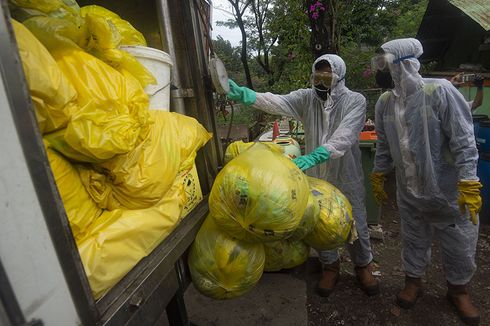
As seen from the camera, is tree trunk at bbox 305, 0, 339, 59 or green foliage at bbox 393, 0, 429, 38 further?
green foliage at bbox 393, 0, 429, 38

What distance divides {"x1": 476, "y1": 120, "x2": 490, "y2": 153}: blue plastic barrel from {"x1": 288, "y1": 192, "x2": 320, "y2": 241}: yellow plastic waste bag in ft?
10.1

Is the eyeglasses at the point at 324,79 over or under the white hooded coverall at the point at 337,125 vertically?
over

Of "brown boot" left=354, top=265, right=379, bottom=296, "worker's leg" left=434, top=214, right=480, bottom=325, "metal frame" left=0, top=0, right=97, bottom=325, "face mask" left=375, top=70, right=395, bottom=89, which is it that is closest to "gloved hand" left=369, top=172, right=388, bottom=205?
"worker's leg" left=434, top=214, right=480, bottom=325

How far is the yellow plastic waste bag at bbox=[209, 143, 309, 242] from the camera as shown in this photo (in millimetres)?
1279

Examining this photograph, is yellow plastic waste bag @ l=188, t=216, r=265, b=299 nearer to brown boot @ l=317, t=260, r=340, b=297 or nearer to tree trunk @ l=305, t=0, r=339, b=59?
brown boot @ l=317, t=260, r=340, b=297

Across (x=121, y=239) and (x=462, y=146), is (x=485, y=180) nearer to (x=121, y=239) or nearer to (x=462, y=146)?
(x=462, y=146)

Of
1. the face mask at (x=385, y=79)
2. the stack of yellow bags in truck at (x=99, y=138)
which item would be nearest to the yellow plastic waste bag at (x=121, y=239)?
the stack of yellow bags in truck at (x=99, y=138)

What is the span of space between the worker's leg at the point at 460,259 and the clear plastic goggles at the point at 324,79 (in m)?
1.39

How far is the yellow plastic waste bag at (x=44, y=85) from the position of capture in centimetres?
89

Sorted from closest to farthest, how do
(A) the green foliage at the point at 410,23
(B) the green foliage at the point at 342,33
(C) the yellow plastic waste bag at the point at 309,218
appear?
(C) the yellow plastic waste bag at the point at 309,218 < (B) the green foliage at the point at 342,33 < (A) the green foliage at the point at 410,23

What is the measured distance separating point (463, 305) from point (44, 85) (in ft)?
9.99

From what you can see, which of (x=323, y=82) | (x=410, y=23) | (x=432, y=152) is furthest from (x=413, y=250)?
(x=410, y=23)

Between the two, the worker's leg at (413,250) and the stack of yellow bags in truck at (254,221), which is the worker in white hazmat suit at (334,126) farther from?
the stack of yellow bags in truck at (254,221)

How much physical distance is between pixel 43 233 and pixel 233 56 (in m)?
19.8
